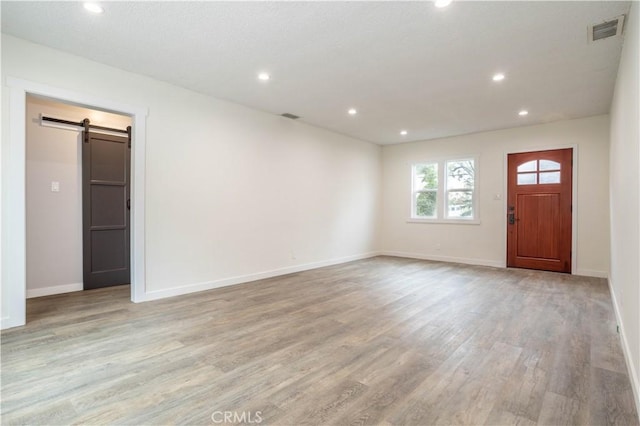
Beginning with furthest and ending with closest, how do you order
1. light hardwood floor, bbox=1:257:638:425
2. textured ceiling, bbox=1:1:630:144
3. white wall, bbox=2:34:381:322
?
white wall, bbox=2:34:381:322 → textured ceiling, bbox=1:1:630:144 → light hardwood floor, bbox=1:257:638:425

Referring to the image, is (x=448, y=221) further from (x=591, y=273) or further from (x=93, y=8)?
(x=93, y=8)

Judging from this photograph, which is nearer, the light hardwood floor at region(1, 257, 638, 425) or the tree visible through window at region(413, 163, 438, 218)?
the light hardwood floor at region(1, 257, 638, 425)

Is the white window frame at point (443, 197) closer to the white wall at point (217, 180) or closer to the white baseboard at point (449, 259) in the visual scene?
the white baseboard at point (449, 259)

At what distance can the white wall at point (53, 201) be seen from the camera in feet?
13.3

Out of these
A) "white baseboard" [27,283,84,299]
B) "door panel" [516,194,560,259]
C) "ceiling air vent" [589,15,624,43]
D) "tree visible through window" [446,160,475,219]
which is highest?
"ceiling air vent" [589,15,624,43]

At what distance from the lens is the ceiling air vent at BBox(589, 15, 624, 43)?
2.65m

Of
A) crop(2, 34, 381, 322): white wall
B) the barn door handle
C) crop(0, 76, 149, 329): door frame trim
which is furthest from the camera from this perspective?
the barn door handle

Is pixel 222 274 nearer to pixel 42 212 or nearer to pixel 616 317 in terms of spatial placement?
pixel 42 212

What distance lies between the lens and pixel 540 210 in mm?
5801

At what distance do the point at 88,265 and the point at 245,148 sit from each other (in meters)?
2.75

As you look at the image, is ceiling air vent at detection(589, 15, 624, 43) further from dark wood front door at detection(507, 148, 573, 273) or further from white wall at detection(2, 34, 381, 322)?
white wall at detection(2, 34, 381, 322)

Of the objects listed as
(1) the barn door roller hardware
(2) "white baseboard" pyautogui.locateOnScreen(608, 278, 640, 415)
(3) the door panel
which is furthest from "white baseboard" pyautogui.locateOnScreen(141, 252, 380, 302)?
(2) "white baseboard" pyautogui.locateOnScreen(608, 278, 640, 415)

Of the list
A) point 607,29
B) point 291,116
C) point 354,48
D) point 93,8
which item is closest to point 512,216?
point 607,29

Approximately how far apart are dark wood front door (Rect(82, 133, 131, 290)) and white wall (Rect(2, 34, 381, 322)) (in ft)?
4.02
